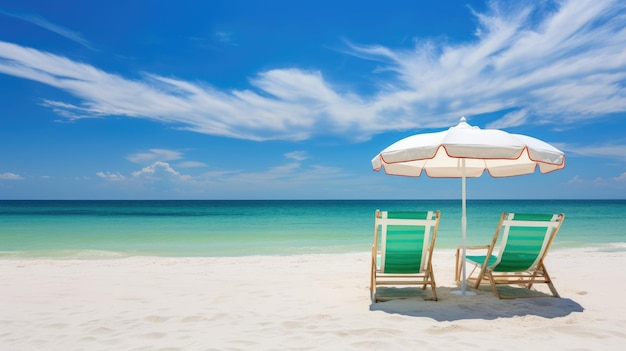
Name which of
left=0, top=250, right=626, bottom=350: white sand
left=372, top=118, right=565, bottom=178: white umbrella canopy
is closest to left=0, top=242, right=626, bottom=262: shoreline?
left=0, top=250, right=626, bottom=350: white sand

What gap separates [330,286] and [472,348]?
238 centimetres

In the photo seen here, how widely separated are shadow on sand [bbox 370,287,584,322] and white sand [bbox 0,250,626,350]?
0.01m

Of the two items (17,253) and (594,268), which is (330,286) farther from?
(17,253)

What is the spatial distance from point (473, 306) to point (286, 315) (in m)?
1.87

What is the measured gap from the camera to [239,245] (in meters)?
12.5

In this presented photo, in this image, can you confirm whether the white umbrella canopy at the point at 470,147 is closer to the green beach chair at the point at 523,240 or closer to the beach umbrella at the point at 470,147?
the beach umbrella at the point at 470,147

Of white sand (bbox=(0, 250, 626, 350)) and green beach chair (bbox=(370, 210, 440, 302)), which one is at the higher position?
green beach chair (bbox=(370, 210, 440, 302))

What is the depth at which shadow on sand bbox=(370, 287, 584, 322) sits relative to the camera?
3765 millimetres

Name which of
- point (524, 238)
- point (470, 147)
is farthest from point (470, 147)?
point (524, 238)

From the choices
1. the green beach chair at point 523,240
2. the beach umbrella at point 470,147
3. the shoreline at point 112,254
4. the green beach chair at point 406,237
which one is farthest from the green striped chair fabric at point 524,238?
the shoreline at point 112,254

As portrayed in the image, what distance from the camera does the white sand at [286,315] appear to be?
119 inches

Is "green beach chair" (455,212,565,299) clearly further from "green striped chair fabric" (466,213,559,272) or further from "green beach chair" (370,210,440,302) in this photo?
"green beach chair" (370,210,440,302)

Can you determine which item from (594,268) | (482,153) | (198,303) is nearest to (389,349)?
(482,153)

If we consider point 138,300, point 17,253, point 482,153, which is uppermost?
point 482,153
